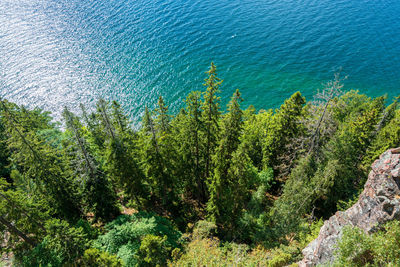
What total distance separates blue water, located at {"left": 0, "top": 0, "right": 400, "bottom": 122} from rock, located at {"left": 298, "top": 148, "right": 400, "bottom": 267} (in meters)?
43.3

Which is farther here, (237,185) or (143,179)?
(143,179)

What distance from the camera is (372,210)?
569 inches

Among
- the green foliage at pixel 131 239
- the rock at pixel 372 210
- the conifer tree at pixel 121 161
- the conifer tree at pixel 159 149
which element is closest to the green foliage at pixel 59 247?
the green foliage at pixel 131 239

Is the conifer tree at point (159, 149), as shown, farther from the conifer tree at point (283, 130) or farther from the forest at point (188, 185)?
the conifer tree at point (283, 130)

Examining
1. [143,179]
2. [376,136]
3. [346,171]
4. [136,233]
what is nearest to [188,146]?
[143,179]

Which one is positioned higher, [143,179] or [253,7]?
[253,7]

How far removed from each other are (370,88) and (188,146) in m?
53.3

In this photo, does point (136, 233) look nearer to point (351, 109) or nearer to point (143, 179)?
point (143, 179)

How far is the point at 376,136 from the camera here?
26984mm

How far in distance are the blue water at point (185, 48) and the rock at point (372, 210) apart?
43.3 meters

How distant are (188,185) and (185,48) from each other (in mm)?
48849

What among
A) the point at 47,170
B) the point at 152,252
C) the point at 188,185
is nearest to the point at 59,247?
the point at 152,252

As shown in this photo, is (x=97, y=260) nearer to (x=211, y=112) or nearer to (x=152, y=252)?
(x=152, y=252)

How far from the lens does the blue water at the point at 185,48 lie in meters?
59.6
